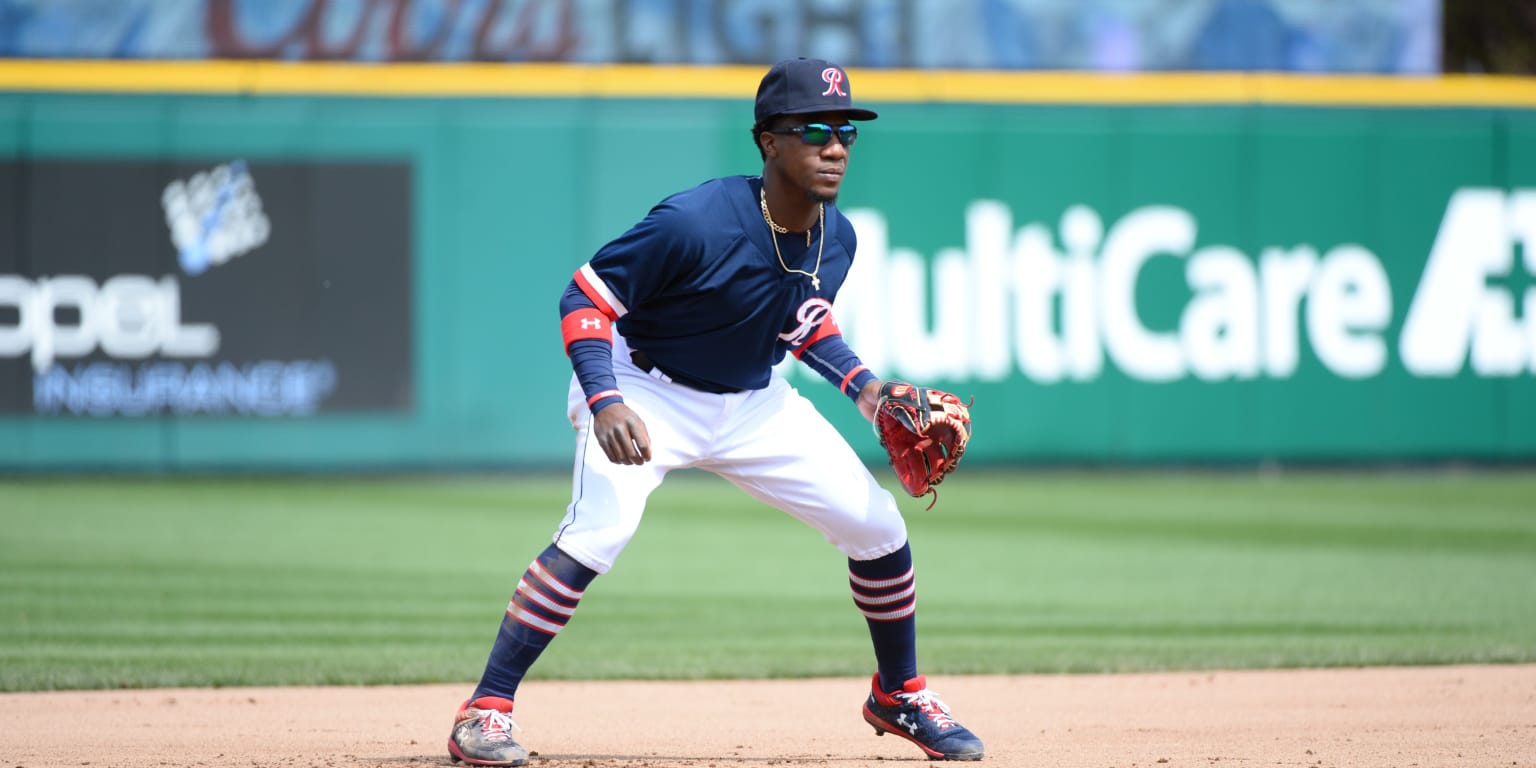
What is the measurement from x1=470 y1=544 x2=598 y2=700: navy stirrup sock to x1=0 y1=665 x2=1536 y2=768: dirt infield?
0.29 m

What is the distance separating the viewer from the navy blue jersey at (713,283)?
4359 mm

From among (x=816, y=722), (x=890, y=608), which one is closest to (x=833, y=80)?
(x=890, y=608)

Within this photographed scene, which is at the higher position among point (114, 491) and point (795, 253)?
point (795, 253)

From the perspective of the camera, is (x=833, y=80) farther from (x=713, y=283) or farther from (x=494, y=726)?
(x=494, y=726)

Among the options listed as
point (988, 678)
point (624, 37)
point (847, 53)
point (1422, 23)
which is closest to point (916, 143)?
point (847, 53)

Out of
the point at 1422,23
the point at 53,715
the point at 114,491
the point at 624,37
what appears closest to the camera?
the point at 53,715

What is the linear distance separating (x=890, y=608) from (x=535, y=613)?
92 cm

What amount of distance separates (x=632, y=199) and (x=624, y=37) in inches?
79.8

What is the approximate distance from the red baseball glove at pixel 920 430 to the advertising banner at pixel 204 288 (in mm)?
9386

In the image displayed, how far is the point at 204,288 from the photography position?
13.3 metres

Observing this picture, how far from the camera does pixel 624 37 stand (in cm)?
1530

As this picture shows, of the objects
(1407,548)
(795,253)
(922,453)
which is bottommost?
(1407,548)

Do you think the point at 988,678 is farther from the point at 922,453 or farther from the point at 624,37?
the point at 624,37

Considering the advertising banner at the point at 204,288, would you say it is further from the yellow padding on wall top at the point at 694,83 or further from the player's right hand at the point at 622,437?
the player's right hand at the point at 622,437
